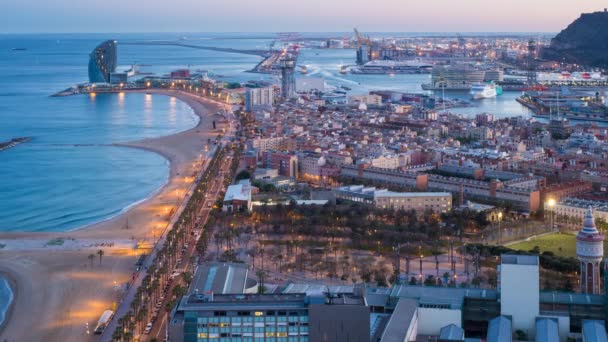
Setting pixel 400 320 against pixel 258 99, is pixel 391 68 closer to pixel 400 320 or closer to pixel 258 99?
pixel 258 99

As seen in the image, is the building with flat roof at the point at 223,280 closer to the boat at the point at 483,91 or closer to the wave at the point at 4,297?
the wave at the point at 4,297

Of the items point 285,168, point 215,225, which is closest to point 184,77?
point 285,168

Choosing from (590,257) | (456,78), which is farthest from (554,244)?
(456,78)

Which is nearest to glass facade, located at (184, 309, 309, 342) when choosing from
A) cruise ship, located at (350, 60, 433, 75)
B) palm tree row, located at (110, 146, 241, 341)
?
palm tree row, located at (110, 146, 241, 341)

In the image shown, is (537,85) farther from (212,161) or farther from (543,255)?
(543,255)

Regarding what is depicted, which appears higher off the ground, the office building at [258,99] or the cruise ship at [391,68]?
the cruise ship at [391,68]

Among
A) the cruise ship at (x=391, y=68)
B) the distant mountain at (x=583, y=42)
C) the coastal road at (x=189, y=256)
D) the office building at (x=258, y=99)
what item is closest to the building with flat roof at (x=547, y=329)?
the coastal road at (x=189, y=256)
